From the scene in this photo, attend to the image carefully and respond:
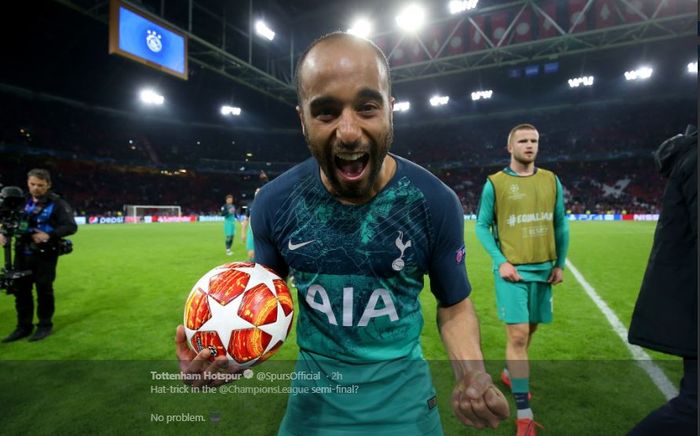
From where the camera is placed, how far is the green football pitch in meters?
2.80

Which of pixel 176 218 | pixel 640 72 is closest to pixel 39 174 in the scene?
pixel 176 218

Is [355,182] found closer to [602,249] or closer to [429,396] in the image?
[429,396]

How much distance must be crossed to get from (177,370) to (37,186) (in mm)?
2888

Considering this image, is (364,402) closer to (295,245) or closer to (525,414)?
(295,245)

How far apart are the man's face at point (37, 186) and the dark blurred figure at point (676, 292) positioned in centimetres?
581

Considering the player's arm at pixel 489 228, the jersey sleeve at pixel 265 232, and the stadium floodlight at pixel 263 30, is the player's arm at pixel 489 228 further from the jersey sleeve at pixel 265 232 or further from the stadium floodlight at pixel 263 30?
the stadium floodlight at pixel 263 30

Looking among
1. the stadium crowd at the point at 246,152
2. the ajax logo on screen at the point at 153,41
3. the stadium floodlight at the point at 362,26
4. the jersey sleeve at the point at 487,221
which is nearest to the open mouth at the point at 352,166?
the jersey sleeve at the point at 487,221

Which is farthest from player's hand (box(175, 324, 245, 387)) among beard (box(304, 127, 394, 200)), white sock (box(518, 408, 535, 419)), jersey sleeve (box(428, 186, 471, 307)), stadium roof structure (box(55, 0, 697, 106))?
stadium roof structure (box(55, 0, 697, 106))

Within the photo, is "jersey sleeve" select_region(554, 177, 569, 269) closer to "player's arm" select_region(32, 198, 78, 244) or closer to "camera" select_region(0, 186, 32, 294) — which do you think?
"player's arm" select_region(32, 198, 78, 244)

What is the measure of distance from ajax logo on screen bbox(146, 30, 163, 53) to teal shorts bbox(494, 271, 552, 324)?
1302cm

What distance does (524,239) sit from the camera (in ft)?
10.2

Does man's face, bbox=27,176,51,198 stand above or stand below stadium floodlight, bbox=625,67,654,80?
below

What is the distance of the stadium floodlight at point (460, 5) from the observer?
15391 mm

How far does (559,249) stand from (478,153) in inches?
1549
